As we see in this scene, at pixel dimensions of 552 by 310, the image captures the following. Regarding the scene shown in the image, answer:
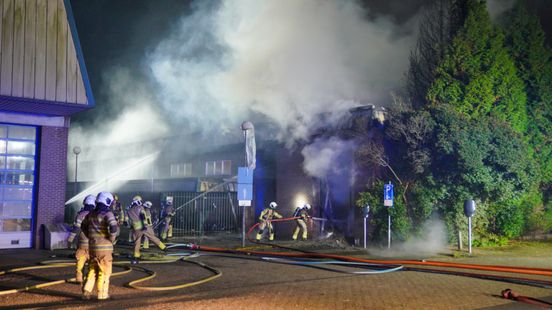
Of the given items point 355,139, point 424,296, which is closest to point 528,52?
point 355,139

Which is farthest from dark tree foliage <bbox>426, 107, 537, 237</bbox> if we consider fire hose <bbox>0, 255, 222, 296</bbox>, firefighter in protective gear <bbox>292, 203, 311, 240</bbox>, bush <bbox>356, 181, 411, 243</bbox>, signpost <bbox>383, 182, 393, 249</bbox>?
fire hose <bbox>0, 255, 222, 296</bbox>

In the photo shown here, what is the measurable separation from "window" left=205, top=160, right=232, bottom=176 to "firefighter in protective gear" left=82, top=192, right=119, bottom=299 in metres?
19.1

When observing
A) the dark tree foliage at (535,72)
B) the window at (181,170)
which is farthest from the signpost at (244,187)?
the window at (181,170)

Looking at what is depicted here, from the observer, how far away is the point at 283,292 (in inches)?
338

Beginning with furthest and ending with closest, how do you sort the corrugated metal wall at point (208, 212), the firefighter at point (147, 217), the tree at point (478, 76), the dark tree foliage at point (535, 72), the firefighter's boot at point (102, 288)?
1. the corrugated metal wall at point (208, 212)
2. the dark tree foliage at point (535, 72)
3. the tree at point (478, 76)
4. the firefighter at point (147, 217)
5. the firefighter's boot at point (102, 288)

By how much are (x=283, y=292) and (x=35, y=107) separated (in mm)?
11017

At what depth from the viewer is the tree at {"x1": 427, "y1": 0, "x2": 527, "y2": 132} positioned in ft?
65.7

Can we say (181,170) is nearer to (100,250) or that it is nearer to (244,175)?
(244,175)

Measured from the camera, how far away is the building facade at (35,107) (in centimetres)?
1469

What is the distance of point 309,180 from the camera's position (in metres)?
21.1

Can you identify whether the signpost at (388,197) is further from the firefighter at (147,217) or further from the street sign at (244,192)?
the firefighter at (147,217)


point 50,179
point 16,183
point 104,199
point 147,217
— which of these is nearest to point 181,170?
point 50,179

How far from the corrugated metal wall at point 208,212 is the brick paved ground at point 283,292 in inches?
446

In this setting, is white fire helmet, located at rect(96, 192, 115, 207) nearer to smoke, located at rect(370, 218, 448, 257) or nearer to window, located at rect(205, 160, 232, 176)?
smoke, located at rect(370, 218, 448, 257)
